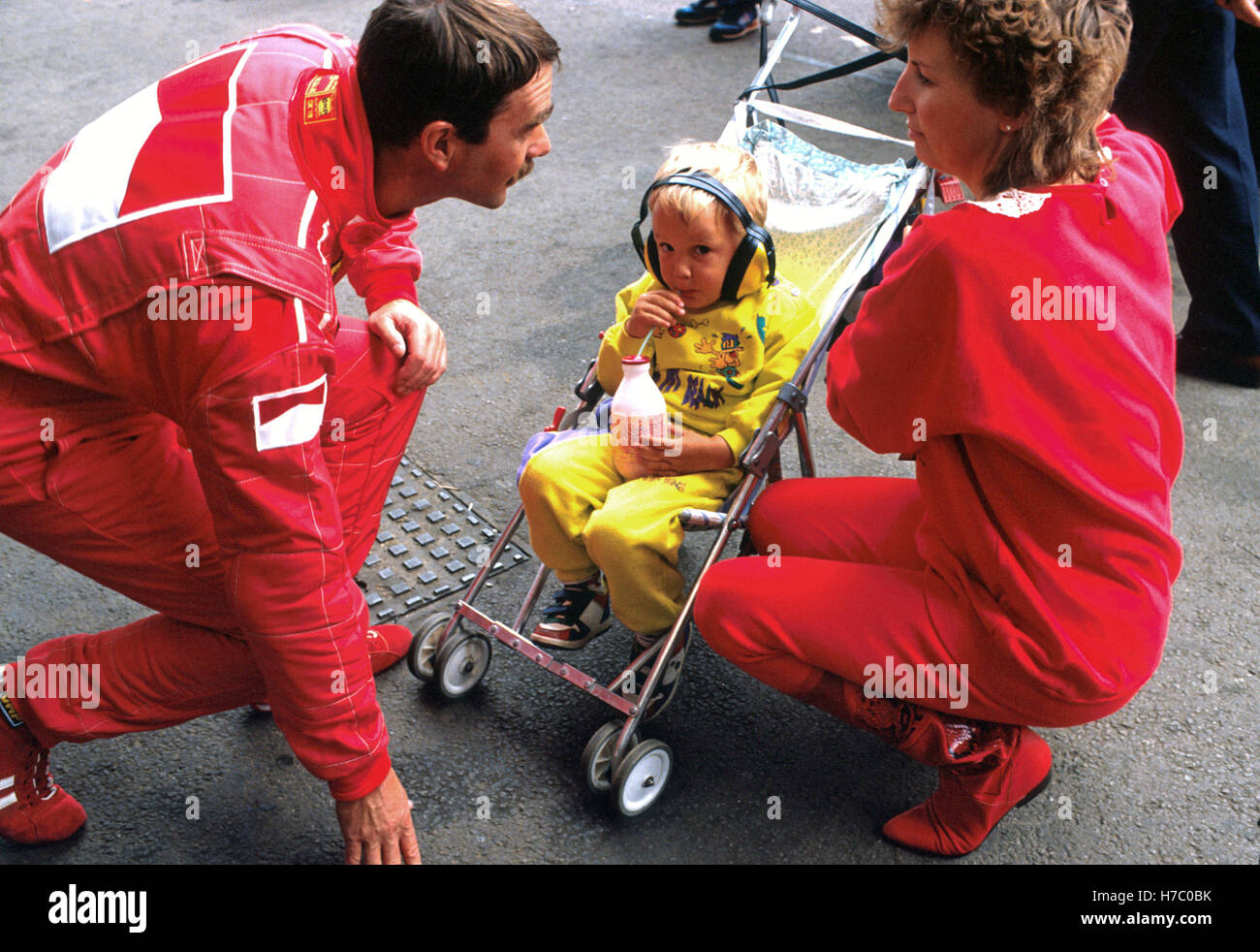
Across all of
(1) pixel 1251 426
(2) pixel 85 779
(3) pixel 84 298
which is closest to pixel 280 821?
(2) pixel 85 779

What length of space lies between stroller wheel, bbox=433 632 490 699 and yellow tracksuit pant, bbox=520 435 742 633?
300mm

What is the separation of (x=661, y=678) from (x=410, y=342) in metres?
1.00

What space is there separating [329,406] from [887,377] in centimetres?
126

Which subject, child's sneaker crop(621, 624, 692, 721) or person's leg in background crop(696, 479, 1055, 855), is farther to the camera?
child's sneaker crop(621, 624, 692, 721)

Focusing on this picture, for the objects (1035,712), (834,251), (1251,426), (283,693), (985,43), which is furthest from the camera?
(1251,426)

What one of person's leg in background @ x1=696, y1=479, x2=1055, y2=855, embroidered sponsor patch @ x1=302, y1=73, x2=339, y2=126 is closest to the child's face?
person's leg in background @ x1=696, y1=479, x2=1055, y2=855

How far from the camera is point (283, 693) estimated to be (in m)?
2.02

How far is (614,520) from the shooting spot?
2480 mm

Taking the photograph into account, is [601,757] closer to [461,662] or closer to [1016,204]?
[461,662]

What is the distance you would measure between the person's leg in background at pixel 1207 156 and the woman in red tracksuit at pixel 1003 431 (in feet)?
5.14

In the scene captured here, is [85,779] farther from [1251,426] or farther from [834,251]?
[1251,426]

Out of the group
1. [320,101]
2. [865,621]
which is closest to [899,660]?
[865,621]

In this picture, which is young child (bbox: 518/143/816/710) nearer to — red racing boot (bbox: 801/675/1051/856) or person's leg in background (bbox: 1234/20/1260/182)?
red racing boot (bbox: 801/675/1051/856)

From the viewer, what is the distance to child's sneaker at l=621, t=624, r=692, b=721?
101 inches
